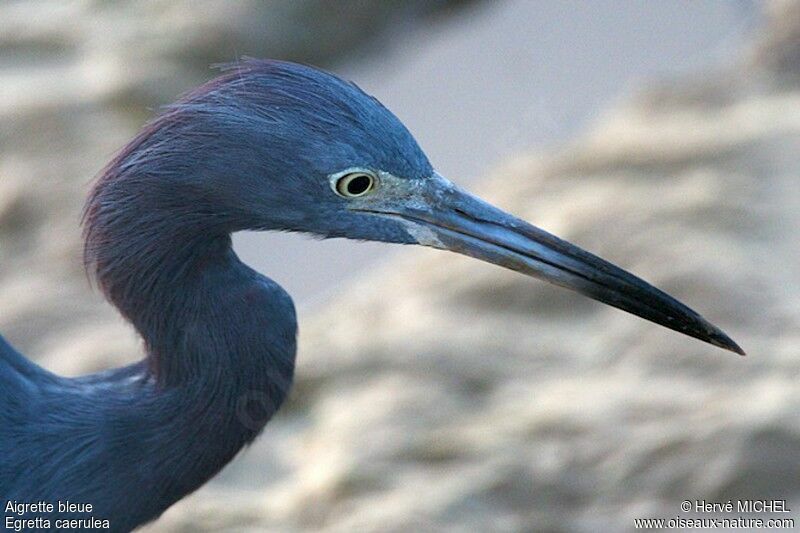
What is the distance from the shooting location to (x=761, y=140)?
478 cm

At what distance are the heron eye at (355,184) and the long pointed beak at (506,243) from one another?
0.29 ft

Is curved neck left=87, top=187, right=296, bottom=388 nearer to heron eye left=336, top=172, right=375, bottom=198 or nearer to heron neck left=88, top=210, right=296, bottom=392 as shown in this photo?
heron neck left=88, top=210, right=296, bottom=392

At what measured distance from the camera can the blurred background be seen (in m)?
3.94

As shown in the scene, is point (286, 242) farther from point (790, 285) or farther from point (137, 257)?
point (137, 257)

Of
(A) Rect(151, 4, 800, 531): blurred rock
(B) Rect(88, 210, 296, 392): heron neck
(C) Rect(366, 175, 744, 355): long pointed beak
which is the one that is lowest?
(B) Rect(88, 210, 296, 392): heron neck

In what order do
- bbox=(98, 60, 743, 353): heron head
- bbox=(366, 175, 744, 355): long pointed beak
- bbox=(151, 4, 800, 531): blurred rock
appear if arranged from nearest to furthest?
1. bbox=(98, 60, 743, 353): heron head
2. bbox=(366, 175, 744, 355): long pointed beak
3. bbox=(151, 4, 800, 531): blurred rock

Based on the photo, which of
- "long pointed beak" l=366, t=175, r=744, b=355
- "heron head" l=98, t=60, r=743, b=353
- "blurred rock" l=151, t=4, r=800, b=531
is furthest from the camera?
"blurred rock" l=151, t=4, r=800, b=531

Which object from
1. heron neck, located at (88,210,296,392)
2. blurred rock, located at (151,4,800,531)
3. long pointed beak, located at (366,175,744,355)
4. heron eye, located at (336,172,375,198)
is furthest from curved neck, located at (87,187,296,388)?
blurred rock, located at (151,4,800,531)

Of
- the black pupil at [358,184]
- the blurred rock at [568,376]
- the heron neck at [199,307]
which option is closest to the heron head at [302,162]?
the black pupil at [358,184]

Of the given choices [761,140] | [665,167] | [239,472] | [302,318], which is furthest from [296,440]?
[761,140]

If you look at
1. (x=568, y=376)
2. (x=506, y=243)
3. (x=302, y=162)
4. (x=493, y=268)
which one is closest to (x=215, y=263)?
(x=302, y=162)

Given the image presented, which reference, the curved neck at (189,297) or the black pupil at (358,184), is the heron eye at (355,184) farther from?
the curved neck at (189,297)

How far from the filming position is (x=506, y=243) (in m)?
2.83

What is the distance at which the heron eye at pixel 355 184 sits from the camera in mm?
2679
